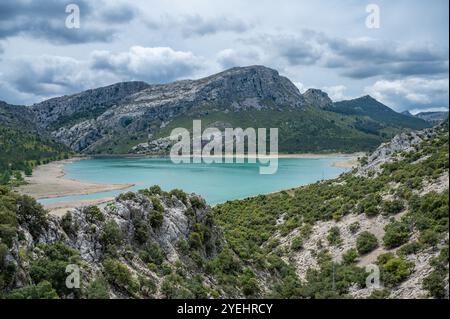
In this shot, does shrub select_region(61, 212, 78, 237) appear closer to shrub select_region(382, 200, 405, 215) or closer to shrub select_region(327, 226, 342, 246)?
shrub select_region(327, 226, 342, 246)

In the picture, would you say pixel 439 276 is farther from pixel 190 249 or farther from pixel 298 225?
pixel 298 225

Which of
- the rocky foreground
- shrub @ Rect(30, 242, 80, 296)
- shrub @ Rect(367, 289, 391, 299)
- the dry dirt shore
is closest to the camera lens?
shrub @ Rect(30, 242, 80, 296)

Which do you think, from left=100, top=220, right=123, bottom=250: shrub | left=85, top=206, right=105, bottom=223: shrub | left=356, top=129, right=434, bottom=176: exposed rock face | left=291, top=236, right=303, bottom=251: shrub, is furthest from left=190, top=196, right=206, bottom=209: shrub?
left=356, top=129, right=434, bottom=176: exposed rock face

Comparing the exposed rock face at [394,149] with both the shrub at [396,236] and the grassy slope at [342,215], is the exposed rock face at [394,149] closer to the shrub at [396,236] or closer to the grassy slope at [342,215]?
the grassy slope at [342,215]

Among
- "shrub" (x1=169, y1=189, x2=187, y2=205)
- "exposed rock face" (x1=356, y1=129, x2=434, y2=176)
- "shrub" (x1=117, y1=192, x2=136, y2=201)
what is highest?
"exposed rock face" (x1=356, y1=129, x2=434, y2=176)

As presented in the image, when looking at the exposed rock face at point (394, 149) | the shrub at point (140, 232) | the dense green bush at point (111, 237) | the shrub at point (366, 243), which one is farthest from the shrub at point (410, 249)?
the exposed rock face at point (394, 149)

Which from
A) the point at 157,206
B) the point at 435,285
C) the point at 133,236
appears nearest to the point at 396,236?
the point at 435,285
